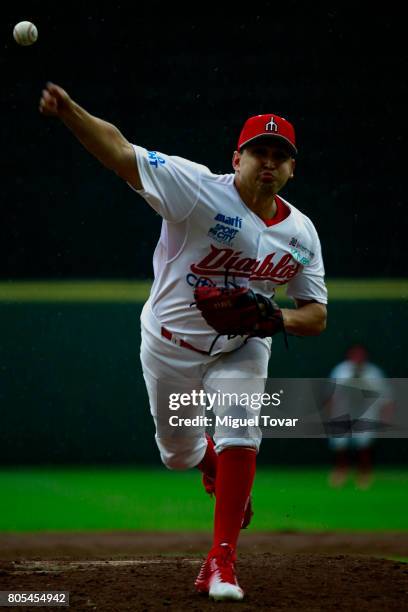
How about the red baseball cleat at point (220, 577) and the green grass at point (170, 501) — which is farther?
the green grass at point (170, 501)

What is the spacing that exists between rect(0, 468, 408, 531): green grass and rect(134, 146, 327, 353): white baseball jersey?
2.19 m

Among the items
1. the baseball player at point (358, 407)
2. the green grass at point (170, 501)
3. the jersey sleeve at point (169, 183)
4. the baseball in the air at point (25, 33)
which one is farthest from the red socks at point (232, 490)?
the baseball player at point (358, 407)

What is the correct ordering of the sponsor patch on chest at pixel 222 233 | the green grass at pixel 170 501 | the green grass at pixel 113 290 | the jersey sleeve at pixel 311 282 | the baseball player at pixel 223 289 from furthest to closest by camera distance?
the green grass at pixel 113 290, the green grass at pixel 170 501, the jersey sleeve at pixel 311 282, the sponsor patch on chest at pixel 222 233, the baseball player at pixel 223 289

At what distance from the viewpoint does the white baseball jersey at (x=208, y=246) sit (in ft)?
10.7

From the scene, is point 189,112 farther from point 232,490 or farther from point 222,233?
point 232,490

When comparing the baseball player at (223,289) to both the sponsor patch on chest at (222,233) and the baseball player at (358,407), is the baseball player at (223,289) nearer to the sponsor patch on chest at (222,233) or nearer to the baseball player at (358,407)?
the sponsor patch on chest at (222,233)

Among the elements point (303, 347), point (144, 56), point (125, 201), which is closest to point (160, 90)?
point (144, 56)

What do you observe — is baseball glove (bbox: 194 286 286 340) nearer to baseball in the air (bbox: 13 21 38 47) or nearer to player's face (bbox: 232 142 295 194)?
player's face (bbox: 232 142 295 194)

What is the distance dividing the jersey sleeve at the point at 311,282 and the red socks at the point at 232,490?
2.24 ft

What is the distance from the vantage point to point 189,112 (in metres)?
7.57

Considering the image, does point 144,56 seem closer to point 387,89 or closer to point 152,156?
point 387,89

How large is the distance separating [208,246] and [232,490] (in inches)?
32.8

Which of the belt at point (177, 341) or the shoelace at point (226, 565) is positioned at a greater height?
the belt at point (177, 341)

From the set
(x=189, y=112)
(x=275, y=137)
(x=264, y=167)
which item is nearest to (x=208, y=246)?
(x=264, y=167)
